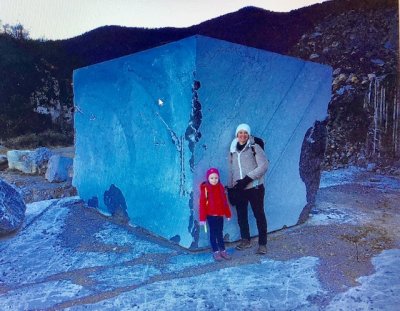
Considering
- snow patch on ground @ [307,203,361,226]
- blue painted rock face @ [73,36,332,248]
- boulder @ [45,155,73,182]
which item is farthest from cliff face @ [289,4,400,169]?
boulder @ [45,155,73,182]

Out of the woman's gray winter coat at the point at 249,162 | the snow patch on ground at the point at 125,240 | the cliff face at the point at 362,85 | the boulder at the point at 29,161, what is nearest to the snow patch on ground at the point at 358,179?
the cliff face at the point at 362,85

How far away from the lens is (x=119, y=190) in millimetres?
Answer: 4941

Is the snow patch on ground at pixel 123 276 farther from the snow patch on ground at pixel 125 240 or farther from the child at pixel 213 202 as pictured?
the child at pixel 213 202

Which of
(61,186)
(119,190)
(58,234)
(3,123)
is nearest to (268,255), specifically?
(119,190)

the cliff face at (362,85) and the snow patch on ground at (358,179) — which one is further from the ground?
the cliff face at (362,85)

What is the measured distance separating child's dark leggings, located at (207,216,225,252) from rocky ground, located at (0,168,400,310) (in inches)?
7.1

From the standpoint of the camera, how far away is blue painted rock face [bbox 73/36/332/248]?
3721mm

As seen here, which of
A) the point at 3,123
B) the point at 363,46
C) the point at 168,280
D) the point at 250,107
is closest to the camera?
the point at 168,280

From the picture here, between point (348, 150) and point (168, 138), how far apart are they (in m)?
7.99

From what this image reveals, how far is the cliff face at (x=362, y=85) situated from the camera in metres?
10.1

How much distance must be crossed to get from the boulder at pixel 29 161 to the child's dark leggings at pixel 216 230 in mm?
8988

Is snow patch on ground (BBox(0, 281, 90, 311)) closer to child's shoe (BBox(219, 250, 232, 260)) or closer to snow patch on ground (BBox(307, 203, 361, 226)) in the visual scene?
child's shoe (BBox(219, 250, 232, 260))

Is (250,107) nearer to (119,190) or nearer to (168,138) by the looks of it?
(168,138)

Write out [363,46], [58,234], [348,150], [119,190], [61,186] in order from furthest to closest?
[363,46] < [348,150] < [61,186] < [119,190] < [58,234]
